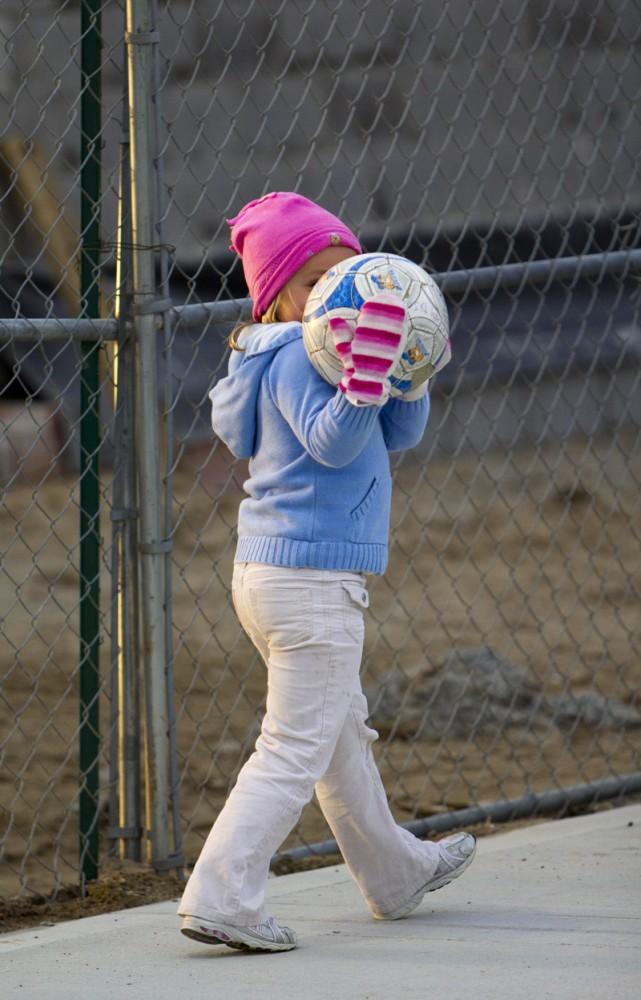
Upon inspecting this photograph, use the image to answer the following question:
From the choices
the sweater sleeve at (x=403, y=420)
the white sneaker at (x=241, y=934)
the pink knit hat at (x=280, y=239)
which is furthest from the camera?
the sweater sleeve at (x=403, y=420)

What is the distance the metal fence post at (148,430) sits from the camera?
387 cm

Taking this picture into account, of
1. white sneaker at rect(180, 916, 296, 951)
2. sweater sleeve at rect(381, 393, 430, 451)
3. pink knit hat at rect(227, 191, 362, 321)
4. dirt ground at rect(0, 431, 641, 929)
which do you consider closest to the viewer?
white sneaker at rect(180, 916, 296, 951)

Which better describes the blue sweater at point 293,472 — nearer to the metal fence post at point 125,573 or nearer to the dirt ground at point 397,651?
the metal fence post at point 125,573

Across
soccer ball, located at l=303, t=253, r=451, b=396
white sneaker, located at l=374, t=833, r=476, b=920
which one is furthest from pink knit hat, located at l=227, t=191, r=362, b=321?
white sneaker, located at l=374, t=833, r=476, b=920

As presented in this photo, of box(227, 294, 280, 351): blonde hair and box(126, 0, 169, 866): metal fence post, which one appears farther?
box(126, 0, 169, 866): metal fence post

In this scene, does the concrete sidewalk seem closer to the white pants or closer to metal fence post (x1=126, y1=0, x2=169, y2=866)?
the white pants

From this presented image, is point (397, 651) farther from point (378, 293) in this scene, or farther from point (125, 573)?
point (378, 293)

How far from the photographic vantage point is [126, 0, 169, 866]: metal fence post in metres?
3.87

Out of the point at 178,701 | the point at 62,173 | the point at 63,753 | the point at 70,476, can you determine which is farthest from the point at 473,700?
the point at 62,173

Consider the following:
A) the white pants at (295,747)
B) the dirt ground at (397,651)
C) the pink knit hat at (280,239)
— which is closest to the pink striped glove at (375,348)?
the pink knit hat at (280,239)

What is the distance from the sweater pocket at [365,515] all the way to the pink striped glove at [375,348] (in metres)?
0.39

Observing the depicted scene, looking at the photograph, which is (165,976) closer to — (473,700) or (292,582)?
(292,582)

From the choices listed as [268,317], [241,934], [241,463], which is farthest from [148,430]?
[241,463]

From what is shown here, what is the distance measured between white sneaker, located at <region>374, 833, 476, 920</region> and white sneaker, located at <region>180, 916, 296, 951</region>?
0.94 ft
